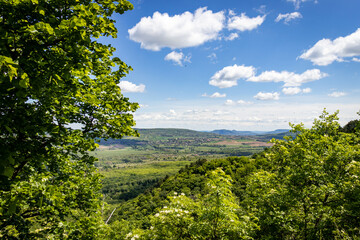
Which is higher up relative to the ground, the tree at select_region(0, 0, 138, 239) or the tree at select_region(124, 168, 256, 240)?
the tree at select_region(0, 0, 138, 239)

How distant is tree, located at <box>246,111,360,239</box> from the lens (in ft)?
31.8

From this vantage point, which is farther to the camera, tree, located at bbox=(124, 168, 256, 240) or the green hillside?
the green hillside

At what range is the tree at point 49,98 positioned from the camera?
4148 millimetres

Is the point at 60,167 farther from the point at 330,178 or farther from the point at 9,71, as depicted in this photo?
the point at 330,178

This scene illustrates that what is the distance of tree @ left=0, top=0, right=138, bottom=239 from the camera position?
415 cm

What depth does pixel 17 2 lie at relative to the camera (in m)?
4.15

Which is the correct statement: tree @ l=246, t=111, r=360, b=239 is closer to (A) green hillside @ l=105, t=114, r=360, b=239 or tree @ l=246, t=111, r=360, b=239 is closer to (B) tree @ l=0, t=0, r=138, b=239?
(A) green hillside @ l=105, t=114, r=360, b=239

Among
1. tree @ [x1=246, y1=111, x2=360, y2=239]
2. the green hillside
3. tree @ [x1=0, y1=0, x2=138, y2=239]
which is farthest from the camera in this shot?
tree @ [x1=246, y1=111, x2=360, y2=239]

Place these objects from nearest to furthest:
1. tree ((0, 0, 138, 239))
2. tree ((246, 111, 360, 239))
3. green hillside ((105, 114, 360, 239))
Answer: tree ((0, 0, 138, 239))
green hillside ((105, 114, 360, 239))
tree ((246, 111, 360, 239))

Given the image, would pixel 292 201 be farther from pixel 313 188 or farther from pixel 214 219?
pixel 214 219

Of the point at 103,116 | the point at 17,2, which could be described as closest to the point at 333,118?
the point at 103,116

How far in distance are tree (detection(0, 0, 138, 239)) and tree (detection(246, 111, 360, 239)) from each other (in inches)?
375

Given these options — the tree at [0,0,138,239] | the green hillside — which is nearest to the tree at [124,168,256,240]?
the green hillside

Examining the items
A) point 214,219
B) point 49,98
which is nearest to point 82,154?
point 49,98
